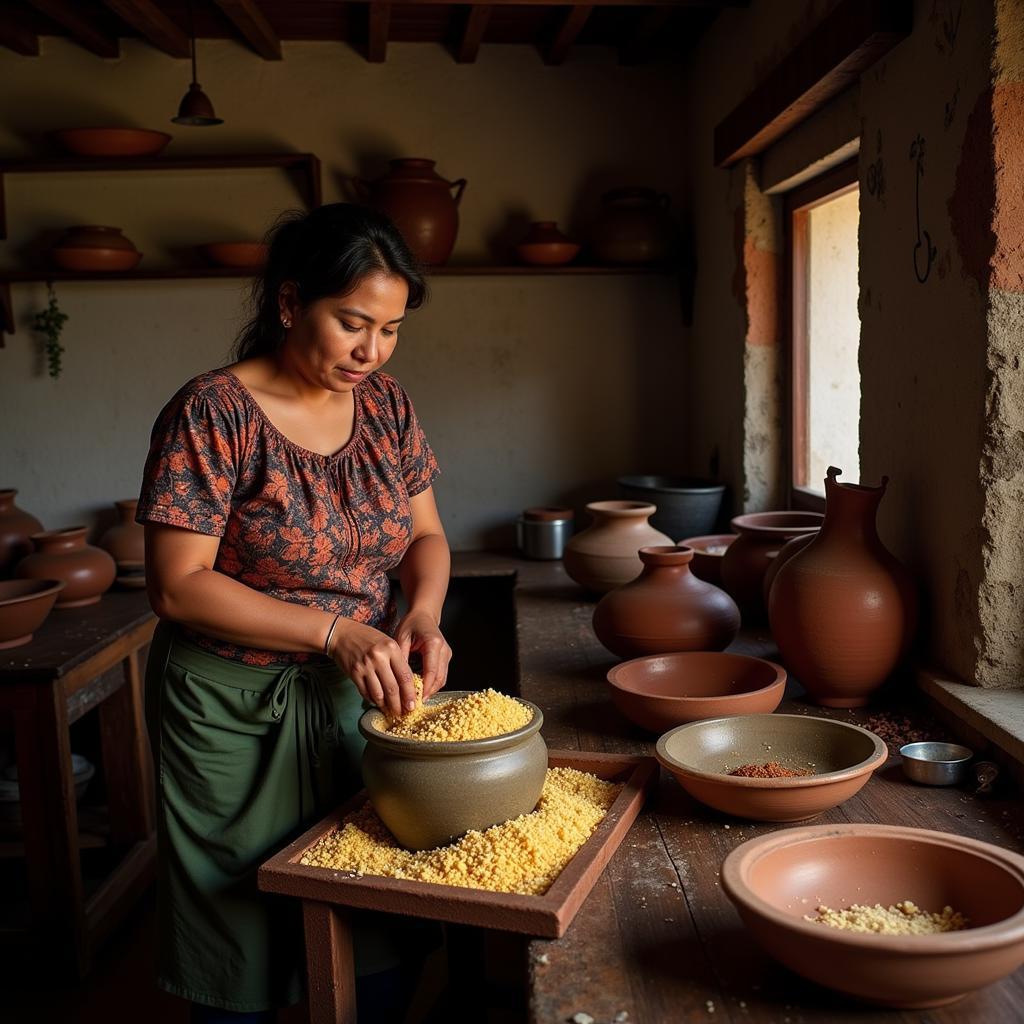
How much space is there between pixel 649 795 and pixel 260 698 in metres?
0.60

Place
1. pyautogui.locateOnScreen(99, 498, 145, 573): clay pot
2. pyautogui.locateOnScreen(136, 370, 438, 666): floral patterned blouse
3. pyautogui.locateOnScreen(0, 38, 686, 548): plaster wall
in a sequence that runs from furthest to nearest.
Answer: pyautogui.locateOnScreen(0, 38, 686, 548): plaster wall
pyautogui.locateOnScreen(99, 498, 145, 573): clay pot
pyautogui.locateOnScreen(136, 370, 438, 666): floral patterned blouse

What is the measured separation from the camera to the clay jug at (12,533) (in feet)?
11.3

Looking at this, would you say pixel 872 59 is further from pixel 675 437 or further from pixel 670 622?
pixel 675 437

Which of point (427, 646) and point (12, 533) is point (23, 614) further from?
point (427, 646)

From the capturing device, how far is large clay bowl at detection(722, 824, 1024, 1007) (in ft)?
3.04

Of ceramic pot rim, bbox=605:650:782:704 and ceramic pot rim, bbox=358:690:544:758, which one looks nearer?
ceramic pot rim, bbox=358:690:544:758

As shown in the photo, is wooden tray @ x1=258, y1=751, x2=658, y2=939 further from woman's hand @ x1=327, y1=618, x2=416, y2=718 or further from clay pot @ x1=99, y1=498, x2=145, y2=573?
clay pot @ x1=99, y1=498, x2=145, y2=573

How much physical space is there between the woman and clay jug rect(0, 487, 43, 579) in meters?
2.05

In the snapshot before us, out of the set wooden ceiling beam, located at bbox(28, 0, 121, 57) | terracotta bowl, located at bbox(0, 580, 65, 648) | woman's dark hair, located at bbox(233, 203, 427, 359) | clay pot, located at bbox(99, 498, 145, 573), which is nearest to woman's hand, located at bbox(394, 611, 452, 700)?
woman's dark hair, located at bbox(233, 203, 427, 359)

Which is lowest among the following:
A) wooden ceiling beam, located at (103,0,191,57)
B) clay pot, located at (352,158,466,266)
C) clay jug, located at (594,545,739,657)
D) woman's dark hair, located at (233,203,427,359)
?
clay jug, located at (594,545,739,657)

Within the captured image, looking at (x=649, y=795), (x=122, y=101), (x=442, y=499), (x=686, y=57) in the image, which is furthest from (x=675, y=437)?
(x=649, y=795)

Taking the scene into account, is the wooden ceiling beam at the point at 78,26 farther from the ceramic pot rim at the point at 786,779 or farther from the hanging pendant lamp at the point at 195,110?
the ceramic pot rim at the point at 786,779

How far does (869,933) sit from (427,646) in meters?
0.79

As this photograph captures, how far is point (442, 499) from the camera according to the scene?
4227 millimetres
